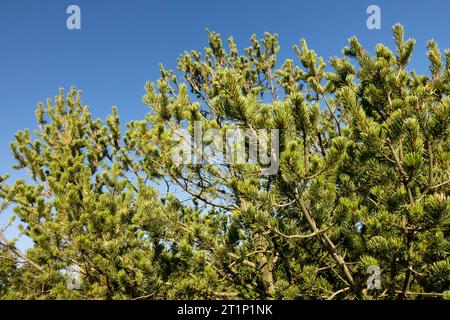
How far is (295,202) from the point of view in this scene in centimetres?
296

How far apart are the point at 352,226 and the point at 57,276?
4.38 meters

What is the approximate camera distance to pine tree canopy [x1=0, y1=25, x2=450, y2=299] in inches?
102

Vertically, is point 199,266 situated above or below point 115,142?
below

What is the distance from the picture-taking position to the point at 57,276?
4.83m

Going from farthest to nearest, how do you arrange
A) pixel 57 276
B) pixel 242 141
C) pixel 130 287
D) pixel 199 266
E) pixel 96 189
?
1. pixel 96 189
2. pixel 57 276
3. pixel 130 287
4. pixel 199 266
5. pixel 242 141

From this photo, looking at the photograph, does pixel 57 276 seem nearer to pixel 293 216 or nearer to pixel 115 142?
pixel 115 142

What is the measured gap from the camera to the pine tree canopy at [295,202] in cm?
259

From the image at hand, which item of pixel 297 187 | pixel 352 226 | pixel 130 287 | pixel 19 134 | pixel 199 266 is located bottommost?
pixel 130 287

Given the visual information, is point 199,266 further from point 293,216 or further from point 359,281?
point 359,281

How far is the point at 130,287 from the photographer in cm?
421

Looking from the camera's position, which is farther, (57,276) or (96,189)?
(96,189)

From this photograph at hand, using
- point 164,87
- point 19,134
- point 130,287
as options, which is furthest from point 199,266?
point 19,134

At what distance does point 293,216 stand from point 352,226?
77 centimetres

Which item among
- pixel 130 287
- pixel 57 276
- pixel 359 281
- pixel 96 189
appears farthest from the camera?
pixel 96 189
